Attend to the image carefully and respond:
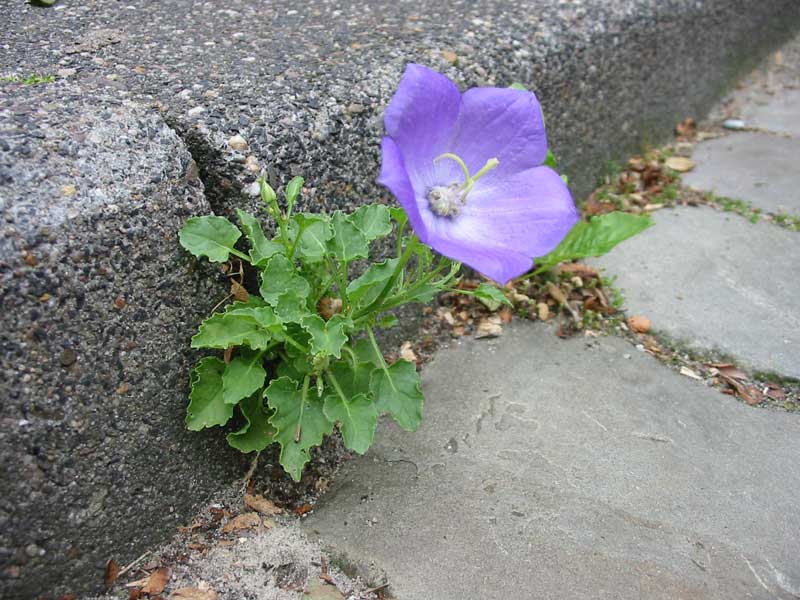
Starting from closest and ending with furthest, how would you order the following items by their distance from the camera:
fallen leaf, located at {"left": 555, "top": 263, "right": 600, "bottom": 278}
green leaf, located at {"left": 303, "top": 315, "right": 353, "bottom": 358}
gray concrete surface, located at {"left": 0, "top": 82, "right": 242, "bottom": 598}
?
1. gray concrete surface, located at {"left": 0, "top": 82, "right": 242, "bottom": 598}
2. green leaf, located at {"left": 303, "top": 315, "right": 353, "bottom": 358}
3. fallen leaf, located at {"left": 555, "top": 263, "right": 600, "bottom": 278}

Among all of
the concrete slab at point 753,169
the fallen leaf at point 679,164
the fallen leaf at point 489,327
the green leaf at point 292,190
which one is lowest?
the fallen leaf at point 489,327

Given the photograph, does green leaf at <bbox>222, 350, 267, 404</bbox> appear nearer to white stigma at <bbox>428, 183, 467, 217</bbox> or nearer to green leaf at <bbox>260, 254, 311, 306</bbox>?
green leaf at <bbox>260, 254, 311, 306</bbox>

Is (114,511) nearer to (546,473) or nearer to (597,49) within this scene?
(546,473)

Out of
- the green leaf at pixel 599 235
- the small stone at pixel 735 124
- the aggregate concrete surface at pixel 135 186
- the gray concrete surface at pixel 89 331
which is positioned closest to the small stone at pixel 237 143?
the aggregate concrete surface at pixel 135 186

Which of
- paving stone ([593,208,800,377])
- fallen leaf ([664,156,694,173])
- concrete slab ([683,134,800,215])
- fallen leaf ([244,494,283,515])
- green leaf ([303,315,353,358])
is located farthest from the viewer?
fallen leaf ([664,156,694,173])

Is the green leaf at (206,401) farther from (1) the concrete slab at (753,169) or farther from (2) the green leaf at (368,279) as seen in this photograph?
(1) the concrete slab at (753,169)

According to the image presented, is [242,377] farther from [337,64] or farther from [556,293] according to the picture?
[556,293]

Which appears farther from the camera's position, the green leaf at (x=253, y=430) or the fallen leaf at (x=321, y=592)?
the green leaf at (x=253, y=430)

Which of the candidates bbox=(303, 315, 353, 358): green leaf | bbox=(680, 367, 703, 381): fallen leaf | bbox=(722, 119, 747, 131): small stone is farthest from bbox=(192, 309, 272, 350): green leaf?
bbox=(722, 119, 747, 131): small stone

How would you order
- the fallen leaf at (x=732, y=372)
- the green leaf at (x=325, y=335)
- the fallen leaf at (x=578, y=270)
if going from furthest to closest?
the fallen leaf at (x=578, y=270)
the fallen leaf at (x=732, y=372)
the green leaf at (x=325, y=335)
